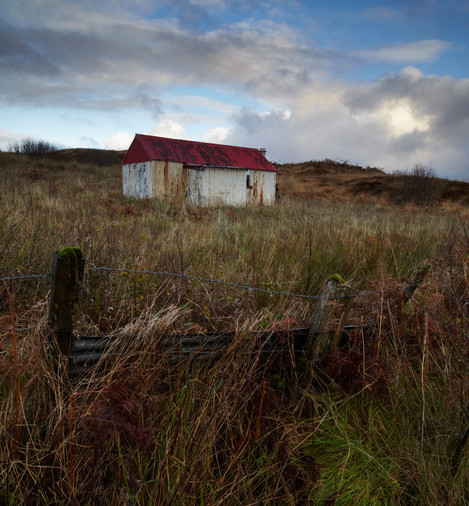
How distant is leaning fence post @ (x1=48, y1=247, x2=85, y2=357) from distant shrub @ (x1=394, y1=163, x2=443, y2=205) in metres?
24.0

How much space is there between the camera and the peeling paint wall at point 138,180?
53.6 feet

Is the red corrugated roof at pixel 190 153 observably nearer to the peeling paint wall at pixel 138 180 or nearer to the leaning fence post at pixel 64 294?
the peeling paint wall at pixel 138 180

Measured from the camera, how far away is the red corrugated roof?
16562 millimetres

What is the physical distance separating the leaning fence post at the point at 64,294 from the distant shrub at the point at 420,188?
78.7 ft

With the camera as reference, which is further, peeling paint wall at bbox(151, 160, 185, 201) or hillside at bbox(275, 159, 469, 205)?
hillside at bbox(275, 159, 469, 205)

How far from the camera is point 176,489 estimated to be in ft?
5.81

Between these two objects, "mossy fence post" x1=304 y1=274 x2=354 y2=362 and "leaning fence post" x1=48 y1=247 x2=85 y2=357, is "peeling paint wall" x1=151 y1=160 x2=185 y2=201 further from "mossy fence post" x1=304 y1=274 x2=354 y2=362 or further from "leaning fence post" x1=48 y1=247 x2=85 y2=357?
"leaning fence post" x1=48 y1=247 x2=85 y2=357

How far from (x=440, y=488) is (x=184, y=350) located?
1.63 m

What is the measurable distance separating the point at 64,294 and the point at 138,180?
16.2 metres

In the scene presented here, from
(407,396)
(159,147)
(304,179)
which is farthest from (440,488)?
(304,179)

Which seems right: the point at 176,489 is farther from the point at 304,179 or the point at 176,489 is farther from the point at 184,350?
the point at 304,179

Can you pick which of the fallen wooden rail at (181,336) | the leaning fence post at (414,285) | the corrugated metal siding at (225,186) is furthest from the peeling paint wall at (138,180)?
the fallen wooden rail at (181,336)

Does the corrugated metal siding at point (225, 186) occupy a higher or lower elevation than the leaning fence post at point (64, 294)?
higher

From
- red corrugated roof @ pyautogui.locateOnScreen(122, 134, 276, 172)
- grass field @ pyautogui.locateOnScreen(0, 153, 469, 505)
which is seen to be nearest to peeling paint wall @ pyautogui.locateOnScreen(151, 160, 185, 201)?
red corrugated roof @ pyautogui.locateOnScreen(122, 134, 276, 172)
